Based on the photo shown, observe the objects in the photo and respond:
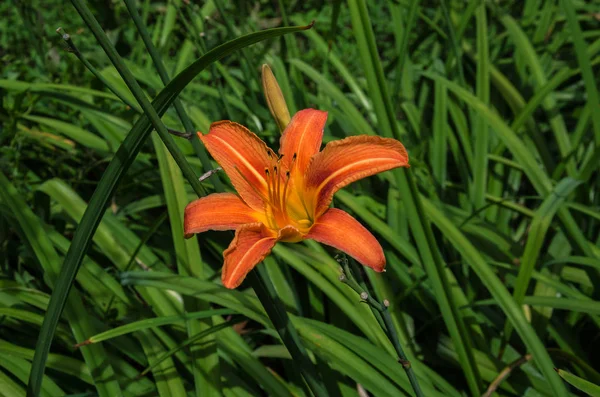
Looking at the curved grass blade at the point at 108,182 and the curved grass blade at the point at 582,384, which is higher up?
the curved grass blade at the point at 108,182

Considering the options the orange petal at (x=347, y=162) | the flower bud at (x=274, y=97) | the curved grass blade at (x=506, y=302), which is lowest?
the curved grass blade at (x=506, y=302)

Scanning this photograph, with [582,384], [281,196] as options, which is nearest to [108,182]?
[281,196]

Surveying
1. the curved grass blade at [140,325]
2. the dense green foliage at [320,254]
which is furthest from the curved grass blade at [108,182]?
the curved grass blade at [140,325]

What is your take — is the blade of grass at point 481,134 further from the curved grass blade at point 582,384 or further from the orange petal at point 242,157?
the orange petal at point 242,157

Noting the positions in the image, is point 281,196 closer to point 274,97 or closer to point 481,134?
point 274,97

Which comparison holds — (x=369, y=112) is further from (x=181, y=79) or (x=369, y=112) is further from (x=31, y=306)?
(x=181, y=79)

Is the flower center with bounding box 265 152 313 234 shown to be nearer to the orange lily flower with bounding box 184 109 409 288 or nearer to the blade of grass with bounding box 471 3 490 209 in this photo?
the orange lily flower with bounding box 184 109 409 288
